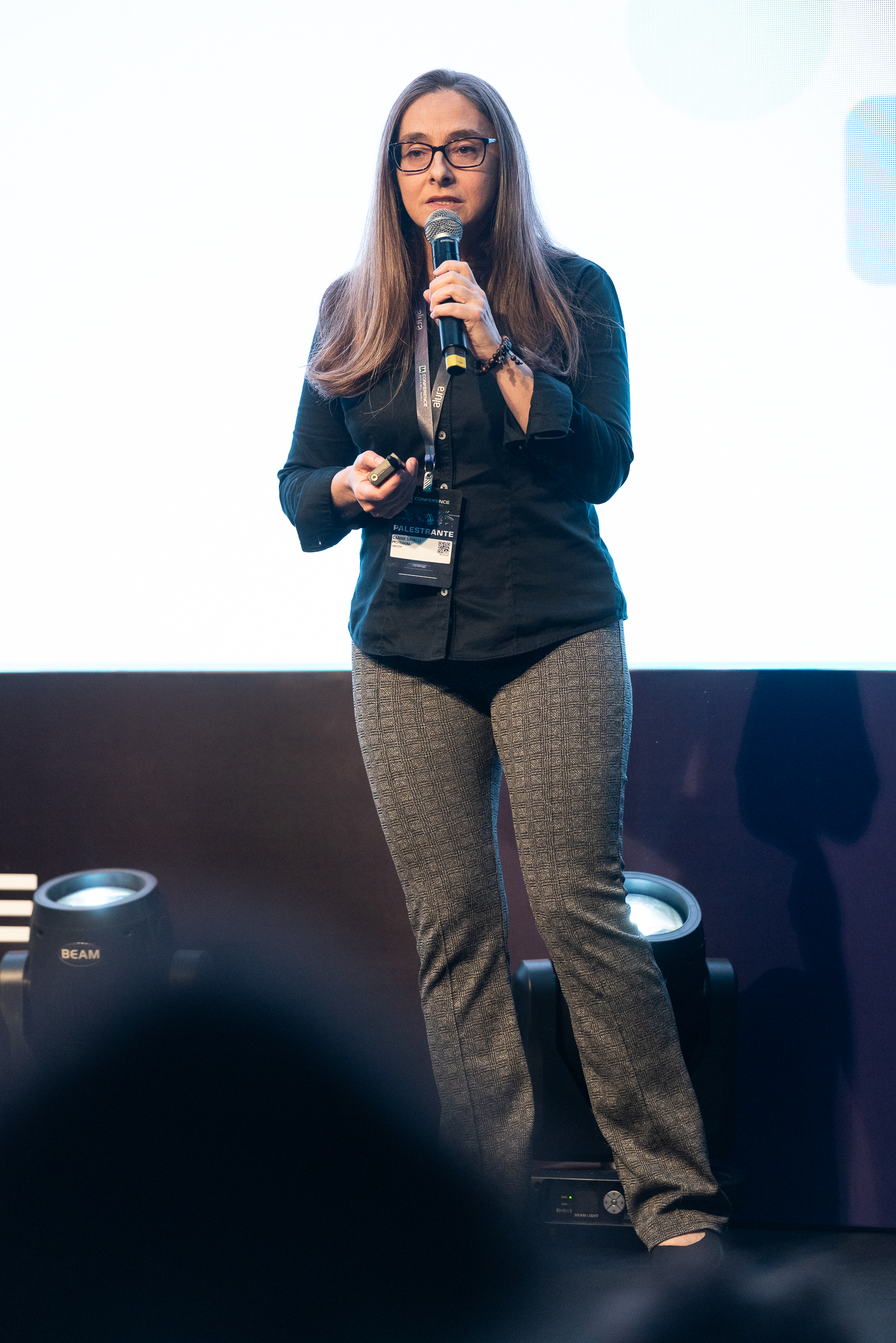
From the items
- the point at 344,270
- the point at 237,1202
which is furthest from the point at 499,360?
the point at 237,1202

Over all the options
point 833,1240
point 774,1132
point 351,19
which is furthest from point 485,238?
point 833,1240

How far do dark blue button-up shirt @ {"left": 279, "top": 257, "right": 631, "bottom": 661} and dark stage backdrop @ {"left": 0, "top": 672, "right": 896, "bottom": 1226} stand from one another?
0.50 meters

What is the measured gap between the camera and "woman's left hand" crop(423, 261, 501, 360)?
1.04 m

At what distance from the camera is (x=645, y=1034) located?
3.80 feet

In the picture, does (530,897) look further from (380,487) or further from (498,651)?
(380,487)

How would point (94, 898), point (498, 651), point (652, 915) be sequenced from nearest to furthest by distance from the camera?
point (498, 651), point (652, 915), point (94, 898)

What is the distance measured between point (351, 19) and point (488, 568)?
3.61ft

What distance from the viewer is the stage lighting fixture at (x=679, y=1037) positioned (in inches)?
52.8

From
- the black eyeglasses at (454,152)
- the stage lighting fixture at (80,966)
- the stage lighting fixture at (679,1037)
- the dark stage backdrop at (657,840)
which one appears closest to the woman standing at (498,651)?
the black eyeglasses at (454,152)

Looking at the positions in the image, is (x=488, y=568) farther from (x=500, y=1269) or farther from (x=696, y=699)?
(x=500, y=1269)

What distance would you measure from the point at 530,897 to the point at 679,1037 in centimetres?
35

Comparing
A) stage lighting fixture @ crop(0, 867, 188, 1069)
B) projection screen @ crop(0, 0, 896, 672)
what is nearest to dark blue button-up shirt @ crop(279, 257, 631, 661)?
projection screen @ crop(0, 0, 896, 672)

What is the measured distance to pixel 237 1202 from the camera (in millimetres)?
1419

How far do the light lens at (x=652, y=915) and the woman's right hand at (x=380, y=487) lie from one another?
0.68 m
